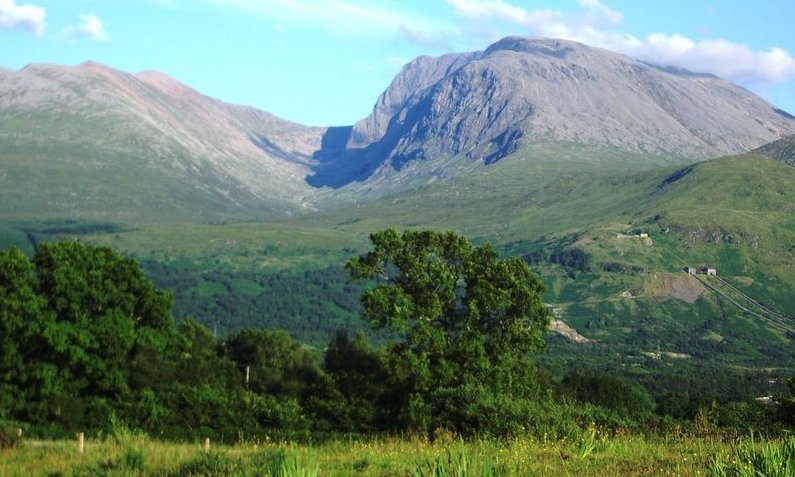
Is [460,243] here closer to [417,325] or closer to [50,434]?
[417,325]

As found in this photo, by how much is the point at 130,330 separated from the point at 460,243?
22.3 metres

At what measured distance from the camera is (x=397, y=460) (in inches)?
835

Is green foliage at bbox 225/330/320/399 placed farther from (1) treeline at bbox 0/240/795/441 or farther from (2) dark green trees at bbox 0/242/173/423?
(2) dark green trees at bbox 0/242/173/423

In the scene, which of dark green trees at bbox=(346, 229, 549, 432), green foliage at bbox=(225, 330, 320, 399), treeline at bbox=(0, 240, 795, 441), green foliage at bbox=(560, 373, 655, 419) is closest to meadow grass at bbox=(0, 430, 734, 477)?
treeline at bbox=(0, 240, 795, 441)

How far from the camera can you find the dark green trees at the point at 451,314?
55.2m

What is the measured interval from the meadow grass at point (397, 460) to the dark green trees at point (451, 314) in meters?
28.8

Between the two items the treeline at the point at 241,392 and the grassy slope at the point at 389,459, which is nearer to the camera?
the grassy slope at the point at 389,459

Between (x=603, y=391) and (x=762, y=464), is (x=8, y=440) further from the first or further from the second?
(x=603, y=391)

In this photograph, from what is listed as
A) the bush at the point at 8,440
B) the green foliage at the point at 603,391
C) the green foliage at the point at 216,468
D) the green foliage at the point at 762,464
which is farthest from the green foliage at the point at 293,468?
the green foliage at the point at 603,391

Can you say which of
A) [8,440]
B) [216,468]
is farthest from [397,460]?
[8,440]

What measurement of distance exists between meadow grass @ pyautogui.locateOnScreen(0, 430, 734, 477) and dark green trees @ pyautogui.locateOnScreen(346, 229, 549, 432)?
28.8 m

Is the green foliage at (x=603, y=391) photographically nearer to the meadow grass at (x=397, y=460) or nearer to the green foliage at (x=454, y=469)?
the meadow grass at (x=397, y=460)

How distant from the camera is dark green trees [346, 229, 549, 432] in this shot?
55.2 m

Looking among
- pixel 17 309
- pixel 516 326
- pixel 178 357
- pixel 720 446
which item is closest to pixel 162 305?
pixel 178 357
